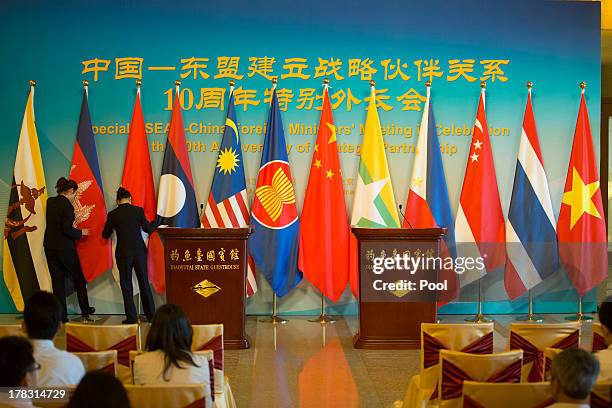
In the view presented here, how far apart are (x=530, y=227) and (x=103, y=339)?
496 centimetres

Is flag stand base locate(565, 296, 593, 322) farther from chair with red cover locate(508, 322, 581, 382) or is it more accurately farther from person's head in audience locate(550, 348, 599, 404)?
person's head in audience locate(550, 348, 599, 404)

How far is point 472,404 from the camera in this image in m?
2.80

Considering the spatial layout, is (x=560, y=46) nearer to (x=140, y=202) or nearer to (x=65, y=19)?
(x=140, y=202)

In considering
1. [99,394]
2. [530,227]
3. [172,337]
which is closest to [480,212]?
[530,227]

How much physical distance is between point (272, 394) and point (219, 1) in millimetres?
4628

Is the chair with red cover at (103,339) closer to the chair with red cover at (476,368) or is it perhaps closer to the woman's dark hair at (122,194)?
the chair with red cover at (476,368)

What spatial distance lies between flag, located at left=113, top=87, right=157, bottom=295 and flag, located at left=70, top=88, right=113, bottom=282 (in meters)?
0.15

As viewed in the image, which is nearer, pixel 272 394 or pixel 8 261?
pixel 272 394

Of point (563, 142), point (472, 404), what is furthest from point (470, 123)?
point (472, 404)

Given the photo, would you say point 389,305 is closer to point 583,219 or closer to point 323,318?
point 323,318

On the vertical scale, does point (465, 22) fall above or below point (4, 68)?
above

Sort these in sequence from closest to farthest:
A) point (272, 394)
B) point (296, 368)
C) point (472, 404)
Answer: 1. point (472, 404)
2. point (272, 394)
3. point (296, 368)

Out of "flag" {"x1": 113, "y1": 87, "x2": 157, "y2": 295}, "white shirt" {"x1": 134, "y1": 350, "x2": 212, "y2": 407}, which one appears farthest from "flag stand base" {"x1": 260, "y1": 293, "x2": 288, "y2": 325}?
"white shirt" {"x1": 134, "y1": 350, "x2": 212, "y2": 407}

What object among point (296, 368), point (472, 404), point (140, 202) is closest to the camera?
point (472, 404)
